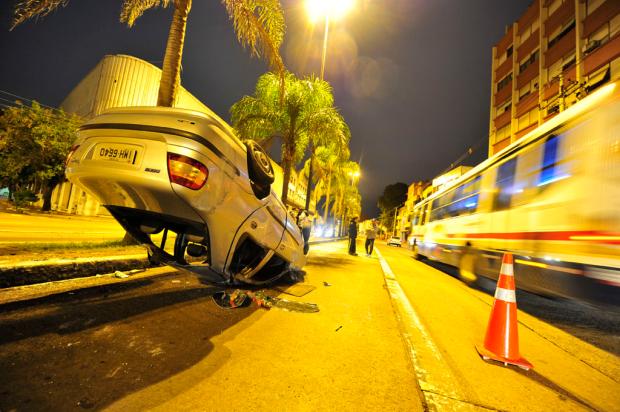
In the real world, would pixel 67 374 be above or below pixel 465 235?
below

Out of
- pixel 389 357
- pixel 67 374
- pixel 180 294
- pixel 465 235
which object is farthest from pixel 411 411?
pixel 465 235

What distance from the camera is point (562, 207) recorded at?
12.3 ft

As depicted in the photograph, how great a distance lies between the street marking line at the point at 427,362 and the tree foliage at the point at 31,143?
65.3 feet

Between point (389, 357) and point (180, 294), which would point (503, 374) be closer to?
point (389, 357)

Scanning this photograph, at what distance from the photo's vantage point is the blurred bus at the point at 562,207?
312 cm

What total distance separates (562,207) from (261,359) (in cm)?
444

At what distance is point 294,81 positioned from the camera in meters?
11.3

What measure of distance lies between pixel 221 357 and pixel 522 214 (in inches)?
207

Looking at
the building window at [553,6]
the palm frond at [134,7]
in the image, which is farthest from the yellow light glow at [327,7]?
the building window at [553,6]

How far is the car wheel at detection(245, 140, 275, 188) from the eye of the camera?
2.76 meters

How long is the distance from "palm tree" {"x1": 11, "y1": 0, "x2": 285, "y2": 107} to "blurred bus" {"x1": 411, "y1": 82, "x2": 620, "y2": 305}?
643cm

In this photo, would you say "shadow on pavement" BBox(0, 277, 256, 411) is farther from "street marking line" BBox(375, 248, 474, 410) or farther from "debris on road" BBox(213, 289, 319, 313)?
"street marking line" BBox(375, 248, 474, 410)

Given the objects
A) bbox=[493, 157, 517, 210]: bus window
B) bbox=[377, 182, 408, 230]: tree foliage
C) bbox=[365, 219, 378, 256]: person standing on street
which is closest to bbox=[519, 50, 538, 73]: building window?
bbox=[365, 219, 378, 256]: person standing on street

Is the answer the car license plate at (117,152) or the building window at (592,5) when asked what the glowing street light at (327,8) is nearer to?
the car license plate at (117,152)
